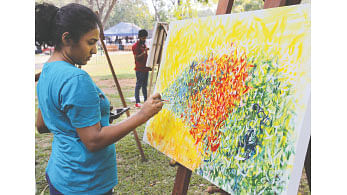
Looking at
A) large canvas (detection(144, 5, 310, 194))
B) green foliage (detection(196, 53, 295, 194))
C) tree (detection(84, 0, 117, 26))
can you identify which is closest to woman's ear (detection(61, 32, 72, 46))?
large canvas (detection(144, 5, 310, 194))

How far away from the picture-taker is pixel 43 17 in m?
1.19

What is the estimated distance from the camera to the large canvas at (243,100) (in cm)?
95

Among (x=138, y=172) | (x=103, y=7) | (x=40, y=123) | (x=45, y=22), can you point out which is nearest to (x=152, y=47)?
(x=138, y=172)

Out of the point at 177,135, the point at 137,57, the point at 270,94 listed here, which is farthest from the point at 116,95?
the point at 270,94

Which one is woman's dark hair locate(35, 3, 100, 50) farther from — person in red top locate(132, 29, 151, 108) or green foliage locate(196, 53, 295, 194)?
person in red top locate(132, 29, 151, 108)

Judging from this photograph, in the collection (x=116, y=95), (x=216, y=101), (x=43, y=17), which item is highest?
(x=43, y=17)

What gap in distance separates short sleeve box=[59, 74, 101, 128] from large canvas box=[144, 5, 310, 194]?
21.3 inches

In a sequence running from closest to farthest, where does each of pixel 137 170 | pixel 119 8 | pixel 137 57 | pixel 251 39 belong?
1. pixel 251 39
2. pixel 137 170
3. pixel 137 57
4. pixel 119 8

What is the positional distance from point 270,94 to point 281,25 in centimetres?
27

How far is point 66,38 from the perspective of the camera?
3.78ft

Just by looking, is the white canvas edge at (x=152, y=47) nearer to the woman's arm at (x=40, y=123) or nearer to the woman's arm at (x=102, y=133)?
the woman's arm at (x=40, y=123)

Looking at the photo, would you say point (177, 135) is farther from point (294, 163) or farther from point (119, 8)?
point (119, 8)

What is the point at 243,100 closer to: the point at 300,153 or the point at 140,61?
the point at 300,153

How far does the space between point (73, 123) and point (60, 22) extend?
1.42ft
